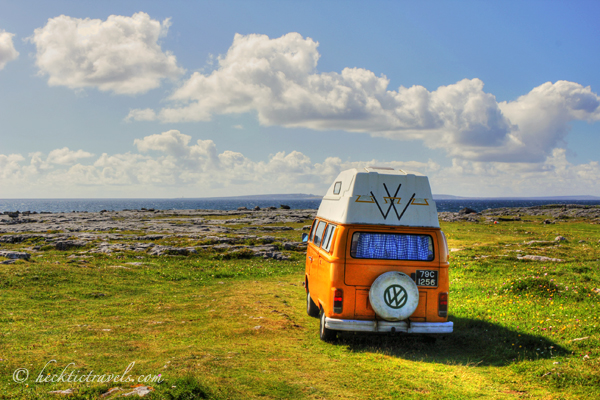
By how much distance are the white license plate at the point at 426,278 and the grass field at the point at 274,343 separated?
182 cm

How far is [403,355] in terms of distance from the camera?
9594 millimetres

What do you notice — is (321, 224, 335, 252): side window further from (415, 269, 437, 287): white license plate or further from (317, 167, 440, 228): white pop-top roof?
(415, 269, 437, 287): white license plate

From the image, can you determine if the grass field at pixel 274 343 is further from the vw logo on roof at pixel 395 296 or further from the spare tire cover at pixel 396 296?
the vw logo on roof at pixel 395 296

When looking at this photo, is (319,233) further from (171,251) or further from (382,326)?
(171,251)

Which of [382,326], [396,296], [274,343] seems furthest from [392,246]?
[274,343]

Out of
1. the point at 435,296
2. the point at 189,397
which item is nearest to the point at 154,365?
the point at 189,397

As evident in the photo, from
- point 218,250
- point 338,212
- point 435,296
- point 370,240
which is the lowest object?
point 218,250

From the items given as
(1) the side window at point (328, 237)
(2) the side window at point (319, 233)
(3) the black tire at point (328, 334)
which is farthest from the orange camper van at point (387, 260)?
(2) the side window at point (319, 233)

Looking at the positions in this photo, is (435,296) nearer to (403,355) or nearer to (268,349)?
(403,355)

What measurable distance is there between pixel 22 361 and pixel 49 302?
761cm

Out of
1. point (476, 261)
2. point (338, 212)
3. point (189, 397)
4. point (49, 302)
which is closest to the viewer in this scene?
point (189, 397)

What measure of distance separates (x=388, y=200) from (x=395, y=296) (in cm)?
240

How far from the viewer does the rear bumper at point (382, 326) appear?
934cm

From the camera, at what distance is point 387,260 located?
31.6 feet
